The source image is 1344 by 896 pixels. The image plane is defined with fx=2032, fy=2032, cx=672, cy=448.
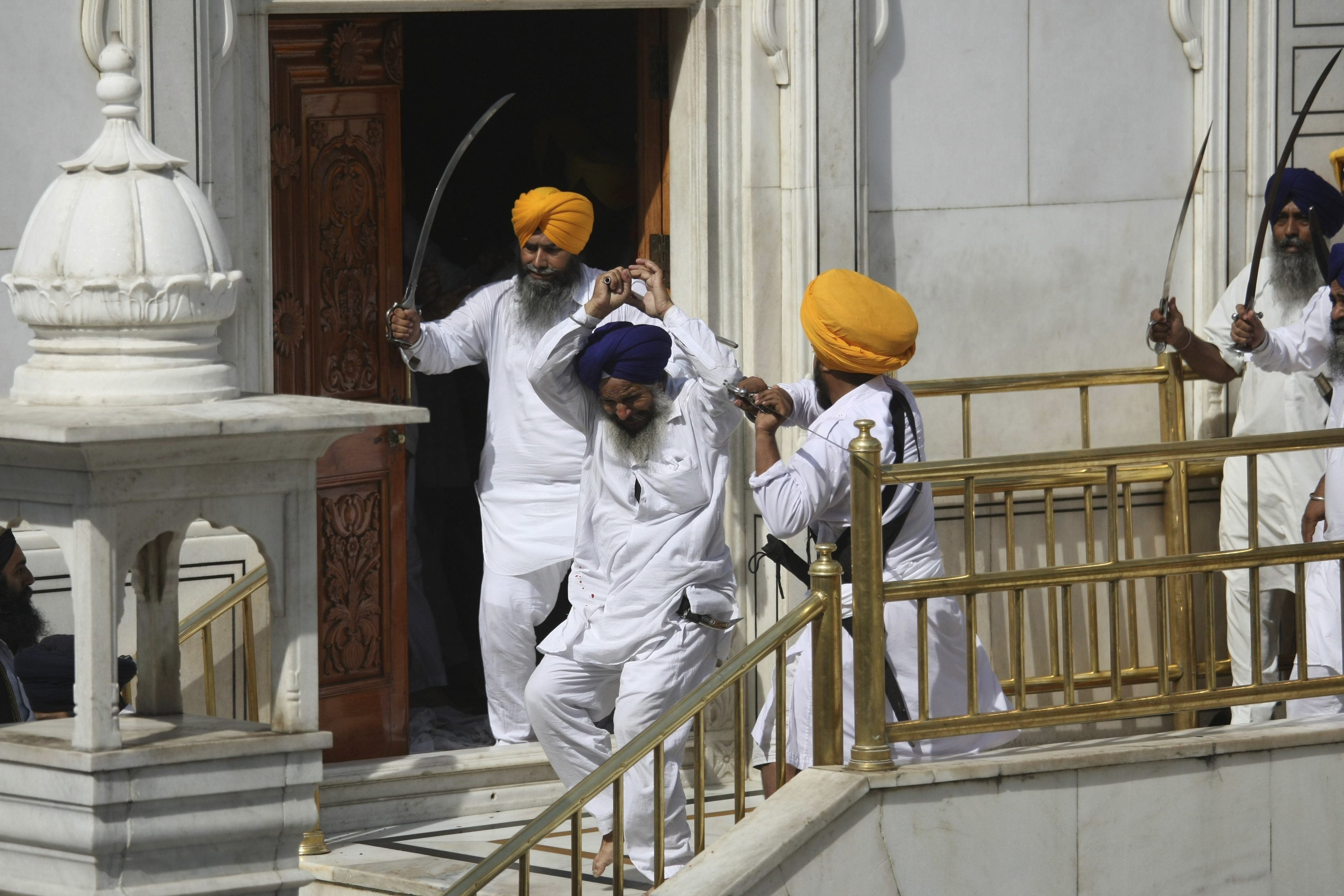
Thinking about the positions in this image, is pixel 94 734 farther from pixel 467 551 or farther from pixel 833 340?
pixel 467 551

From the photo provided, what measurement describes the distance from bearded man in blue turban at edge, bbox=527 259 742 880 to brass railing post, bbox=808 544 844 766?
2.21ft

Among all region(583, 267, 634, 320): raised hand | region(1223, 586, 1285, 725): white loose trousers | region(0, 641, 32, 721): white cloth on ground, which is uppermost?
region(583, 267, 634, 320): raised hand

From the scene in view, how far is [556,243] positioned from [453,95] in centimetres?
254

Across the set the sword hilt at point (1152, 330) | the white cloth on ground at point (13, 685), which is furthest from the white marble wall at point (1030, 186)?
the white cloth on ground at point (13, 685)

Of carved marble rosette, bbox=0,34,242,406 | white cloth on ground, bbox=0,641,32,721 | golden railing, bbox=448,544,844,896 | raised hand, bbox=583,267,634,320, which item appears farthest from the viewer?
raised hand, bbox=583,267,634,320

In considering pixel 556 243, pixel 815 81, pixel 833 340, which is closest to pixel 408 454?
pixel 556 243

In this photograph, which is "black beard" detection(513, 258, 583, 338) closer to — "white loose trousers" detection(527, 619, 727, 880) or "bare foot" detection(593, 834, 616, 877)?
"white loose trousers" detection(527, 619, 727, 880)

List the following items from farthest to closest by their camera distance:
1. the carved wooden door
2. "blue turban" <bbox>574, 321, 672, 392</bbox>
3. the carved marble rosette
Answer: the carved wooden door
"blue turban" <bbox>574, 321, 672, 392</bbox>
the carved marble rosette

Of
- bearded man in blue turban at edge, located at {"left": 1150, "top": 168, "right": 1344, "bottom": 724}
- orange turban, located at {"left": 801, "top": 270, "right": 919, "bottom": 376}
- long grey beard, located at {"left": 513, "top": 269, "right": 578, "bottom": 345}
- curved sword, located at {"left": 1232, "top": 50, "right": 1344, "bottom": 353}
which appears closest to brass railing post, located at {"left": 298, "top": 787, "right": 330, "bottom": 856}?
long grey beard, located at {"left": 513, "top": 269, "right": 578, "bottom": 345}

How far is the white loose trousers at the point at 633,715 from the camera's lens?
19.4 feet

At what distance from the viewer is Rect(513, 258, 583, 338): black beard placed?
6934mm

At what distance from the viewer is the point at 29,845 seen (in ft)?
12.4

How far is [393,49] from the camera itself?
7.05m

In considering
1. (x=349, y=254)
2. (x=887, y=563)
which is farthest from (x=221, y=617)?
(x=887, y=563)
